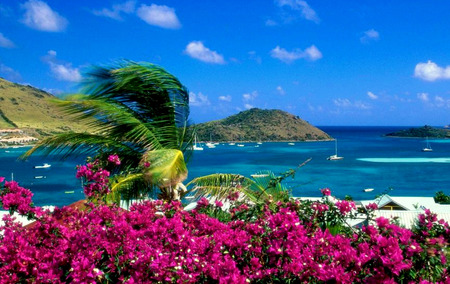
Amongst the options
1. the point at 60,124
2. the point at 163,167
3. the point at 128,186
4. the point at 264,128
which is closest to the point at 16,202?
the point at 163,167

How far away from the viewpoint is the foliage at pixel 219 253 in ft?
6.07

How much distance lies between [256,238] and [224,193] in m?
3.81

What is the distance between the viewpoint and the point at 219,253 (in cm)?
209

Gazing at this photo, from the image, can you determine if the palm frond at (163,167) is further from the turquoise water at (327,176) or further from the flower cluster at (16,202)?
the turquoise water at (327,176)

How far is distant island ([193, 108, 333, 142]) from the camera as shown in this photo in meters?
137

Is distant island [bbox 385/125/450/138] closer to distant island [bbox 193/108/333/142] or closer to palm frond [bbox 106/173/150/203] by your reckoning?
distant island [bbox 193/108/333/142]

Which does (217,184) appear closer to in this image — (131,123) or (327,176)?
(131,123)

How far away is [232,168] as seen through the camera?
69250 mm

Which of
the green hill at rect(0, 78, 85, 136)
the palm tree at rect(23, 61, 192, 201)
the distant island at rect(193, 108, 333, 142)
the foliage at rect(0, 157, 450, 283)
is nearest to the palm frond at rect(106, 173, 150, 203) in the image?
the palm tree at rect(23, 61, 192, 201)

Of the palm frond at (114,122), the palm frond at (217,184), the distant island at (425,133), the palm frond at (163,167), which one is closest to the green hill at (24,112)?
the palm frond at (114,122)

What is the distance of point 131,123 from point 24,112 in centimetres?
12296

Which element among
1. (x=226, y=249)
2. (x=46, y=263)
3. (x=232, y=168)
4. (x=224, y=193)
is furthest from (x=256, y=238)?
(x=232, y=168)

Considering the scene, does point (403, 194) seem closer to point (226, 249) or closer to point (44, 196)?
point (44, 196)

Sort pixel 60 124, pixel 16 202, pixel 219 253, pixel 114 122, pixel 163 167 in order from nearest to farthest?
pixel 219 253
pixel 16 202
pixel 163 167
pixel 114 122
pixel 60 124
